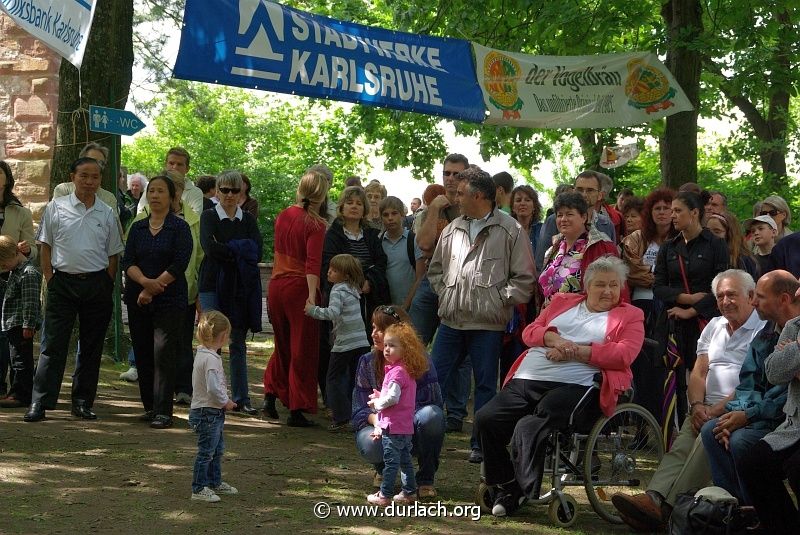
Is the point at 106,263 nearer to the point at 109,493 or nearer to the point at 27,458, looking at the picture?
the point at 27,458

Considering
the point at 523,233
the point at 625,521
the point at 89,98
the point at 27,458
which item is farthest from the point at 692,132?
the point at 27,458

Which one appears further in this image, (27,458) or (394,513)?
(27,458)

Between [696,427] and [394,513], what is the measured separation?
1719 mm

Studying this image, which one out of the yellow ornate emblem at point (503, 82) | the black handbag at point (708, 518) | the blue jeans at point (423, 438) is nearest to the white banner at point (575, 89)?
the yellow ornate emblem at point (503, 82)

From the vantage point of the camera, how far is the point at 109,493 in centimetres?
671

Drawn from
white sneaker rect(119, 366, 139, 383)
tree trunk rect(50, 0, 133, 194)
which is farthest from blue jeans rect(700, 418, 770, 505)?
tree trunk rect(50, 0, 133, 194)

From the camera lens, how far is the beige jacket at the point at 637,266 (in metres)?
8.80

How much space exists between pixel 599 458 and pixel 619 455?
0.19 metres

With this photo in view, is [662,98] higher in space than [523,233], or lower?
higher

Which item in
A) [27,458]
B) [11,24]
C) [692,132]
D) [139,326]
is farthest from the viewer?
[11,24]

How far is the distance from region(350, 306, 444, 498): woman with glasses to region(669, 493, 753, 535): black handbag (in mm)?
1483

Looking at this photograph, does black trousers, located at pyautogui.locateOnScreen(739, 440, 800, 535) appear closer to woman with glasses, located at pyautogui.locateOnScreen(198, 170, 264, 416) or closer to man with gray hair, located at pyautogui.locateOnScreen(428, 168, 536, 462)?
man with gray hair, located at pyautogui.locateOnScreen(428, 168, 536, 462)

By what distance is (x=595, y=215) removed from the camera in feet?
28.0

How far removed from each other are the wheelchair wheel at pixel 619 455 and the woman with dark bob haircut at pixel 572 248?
124 centimetres
